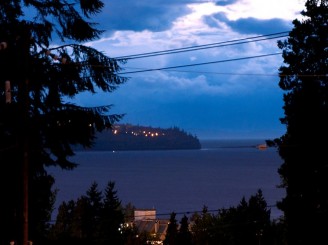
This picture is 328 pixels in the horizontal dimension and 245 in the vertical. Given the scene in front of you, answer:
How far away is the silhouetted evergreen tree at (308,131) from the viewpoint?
25.9 metres

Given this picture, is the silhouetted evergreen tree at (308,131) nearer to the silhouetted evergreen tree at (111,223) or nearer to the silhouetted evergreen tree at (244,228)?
the silhouetted evergreen tree at (244,228)

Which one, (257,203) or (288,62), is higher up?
(288,62)

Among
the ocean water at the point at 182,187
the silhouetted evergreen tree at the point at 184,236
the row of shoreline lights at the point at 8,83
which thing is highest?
the ocean water at the point at 182,187

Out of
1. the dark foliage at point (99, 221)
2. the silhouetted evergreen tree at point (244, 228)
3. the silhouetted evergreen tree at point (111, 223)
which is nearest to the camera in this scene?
the silhouetted evergreen tree at point (111, 223)

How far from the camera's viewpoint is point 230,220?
49.6 meters

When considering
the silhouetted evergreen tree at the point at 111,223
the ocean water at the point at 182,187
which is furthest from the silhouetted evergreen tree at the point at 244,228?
the ocean water at the point at 182,187

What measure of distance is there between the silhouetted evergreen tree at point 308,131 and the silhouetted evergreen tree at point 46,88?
561 inches

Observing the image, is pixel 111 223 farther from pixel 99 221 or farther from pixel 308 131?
pixel 308 131

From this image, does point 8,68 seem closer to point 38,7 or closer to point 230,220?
point 38,7

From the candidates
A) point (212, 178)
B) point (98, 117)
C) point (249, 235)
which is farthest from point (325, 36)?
point (212, 178)

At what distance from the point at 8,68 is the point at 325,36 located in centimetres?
1652

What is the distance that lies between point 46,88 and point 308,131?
52.7 feet

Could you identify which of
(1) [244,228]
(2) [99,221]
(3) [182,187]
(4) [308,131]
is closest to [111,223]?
(2) [99,221]

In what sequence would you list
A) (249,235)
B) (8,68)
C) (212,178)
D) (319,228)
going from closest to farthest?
(8,68)
(319,228)
(249,235)
(212,178)
